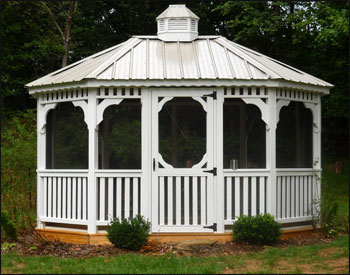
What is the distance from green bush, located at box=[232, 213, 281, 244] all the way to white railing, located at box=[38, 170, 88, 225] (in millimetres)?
2653

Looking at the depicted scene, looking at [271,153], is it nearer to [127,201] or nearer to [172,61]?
[172,61]

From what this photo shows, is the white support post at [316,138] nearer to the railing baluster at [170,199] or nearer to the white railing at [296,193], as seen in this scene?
the white railing at [296,193]

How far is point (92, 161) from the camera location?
392 inches

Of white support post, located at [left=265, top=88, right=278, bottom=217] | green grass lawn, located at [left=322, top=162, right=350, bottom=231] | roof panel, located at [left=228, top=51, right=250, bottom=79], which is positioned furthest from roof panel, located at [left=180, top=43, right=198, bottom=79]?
green grass lawn, located at [left=322, top=162, right=350, bottom=231]

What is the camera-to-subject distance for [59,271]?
25.6ft

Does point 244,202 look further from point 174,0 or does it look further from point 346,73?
point 174,0

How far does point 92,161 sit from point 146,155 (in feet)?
3.09

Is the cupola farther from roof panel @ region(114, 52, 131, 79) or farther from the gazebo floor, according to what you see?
the gazebo floor

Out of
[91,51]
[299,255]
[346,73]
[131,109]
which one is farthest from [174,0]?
[299,255]

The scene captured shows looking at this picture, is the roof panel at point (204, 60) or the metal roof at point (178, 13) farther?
the metal roof at point (178, 13)

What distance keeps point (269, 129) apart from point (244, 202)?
4.37 ft

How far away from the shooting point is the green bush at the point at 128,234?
364 inches

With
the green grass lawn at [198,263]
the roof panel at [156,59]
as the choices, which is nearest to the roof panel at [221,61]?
the roof panel at [156,59]

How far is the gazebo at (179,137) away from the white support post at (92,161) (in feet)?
0.06
